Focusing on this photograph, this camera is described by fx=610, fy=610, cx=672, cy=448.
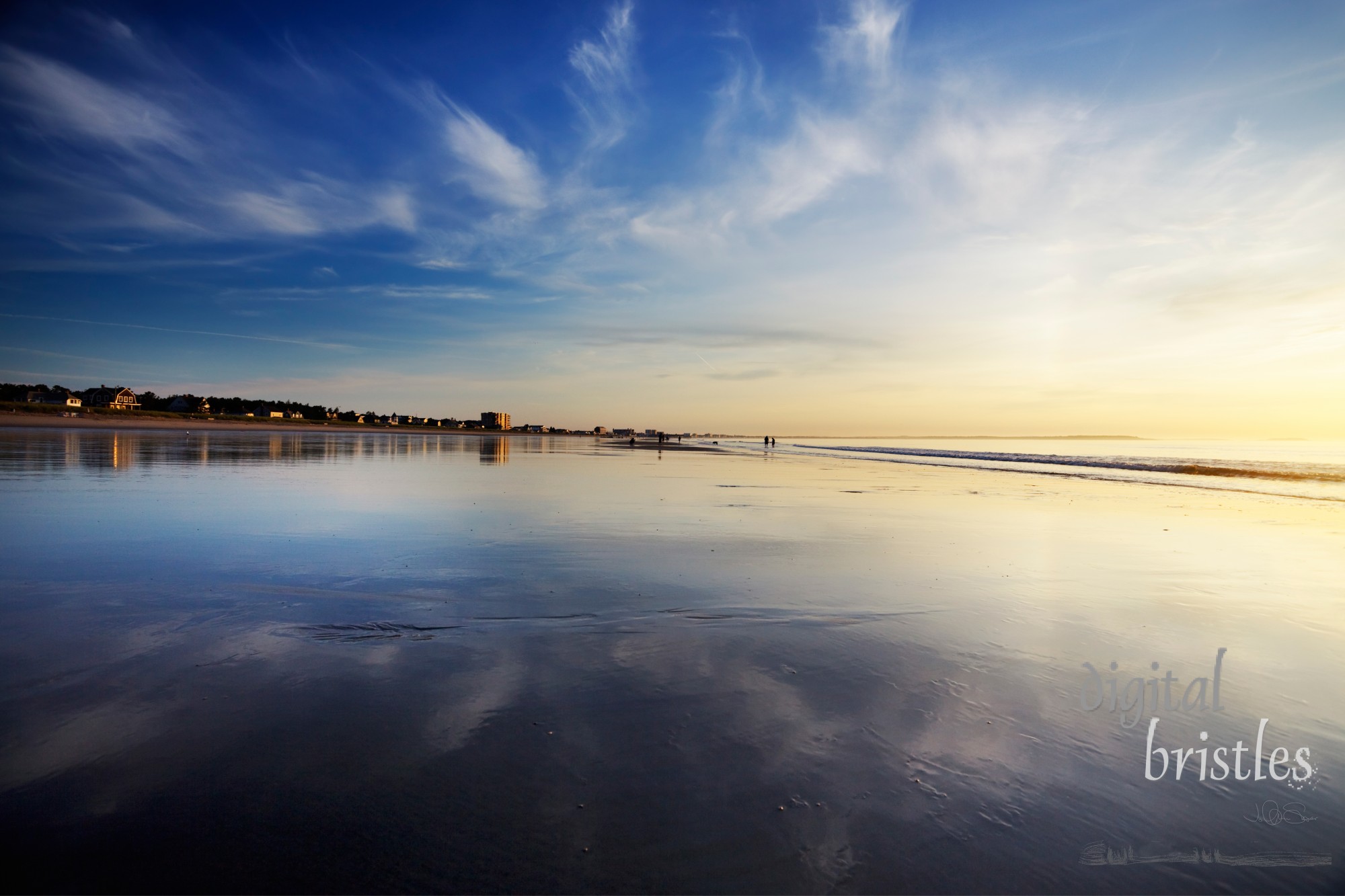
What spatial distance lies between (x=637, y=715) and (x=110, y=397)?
182968 mm

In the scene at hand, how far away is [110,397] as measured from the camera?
448 feet

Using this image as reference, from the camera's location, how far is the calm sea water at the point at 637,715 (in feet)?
9.36

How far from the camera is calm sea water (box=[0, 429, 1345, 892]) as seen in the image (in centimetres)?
285

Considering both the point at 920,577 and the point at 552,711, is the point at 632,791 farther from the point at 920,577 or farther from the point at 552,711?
the point at 920,577
